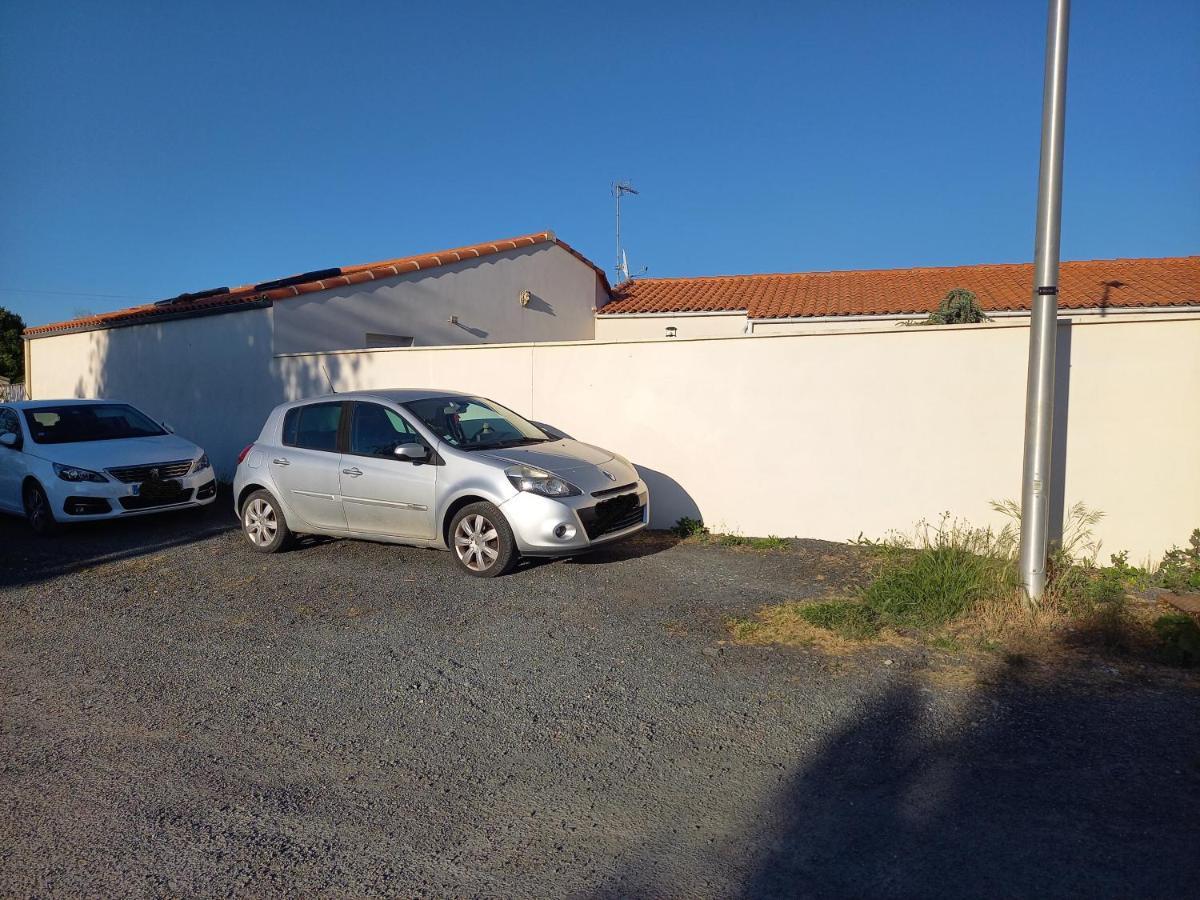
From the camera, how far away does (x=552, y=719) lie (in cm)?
443

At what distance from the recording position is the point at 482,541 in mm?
7195

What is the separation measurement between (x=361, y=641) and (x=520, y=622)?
106cm

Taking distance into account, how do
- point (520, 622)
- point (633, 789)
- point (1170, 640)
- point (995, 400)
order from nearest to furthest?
point (633, 789)
point (1170, 640)
point (520, 622)
point (995, 400)

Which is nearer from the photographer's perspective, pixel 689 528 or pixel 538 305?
pixel 689 528

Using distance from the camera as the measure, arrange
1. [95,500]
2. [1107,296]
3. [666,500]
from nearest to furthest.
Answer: [666,500] → [95,500] → [1107,296]

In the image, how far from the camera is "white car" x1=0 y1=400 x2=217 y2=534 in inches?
370

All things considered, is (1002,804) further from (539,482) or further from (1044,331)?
(539,482)

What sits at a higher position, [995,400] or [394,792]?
[995,400]

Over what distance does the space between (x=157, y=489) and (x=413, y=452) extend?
4.06 meters

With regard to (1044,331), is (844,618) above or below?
below

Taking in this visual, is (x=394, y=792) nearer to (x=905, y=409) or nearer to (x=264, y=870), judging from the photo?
(x=264, y=870)

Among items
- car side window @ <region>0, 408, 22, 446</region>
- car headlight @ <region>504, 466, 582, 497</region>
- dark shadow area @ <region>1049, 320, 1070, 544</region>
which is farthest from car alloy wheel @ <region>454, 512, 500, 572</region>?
car side window @ <region>0, 408, 22, 446</region>

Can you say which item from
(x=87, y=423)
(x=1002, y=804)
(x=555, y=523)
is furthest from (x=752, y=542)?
(x=87, y=423)

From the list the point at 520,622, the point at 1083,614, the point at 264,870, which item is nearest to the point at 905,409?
the point at 1083,614
